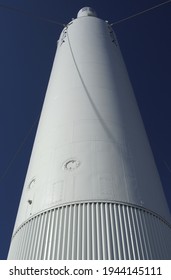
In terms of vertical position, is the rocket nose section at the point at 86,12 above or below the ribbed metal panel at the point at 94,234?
above

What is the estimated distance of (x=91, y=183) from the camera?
683cm

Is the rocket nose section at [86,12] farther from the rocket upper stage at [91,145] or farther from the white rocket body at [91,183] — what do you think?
the white rocket body at [91,183]

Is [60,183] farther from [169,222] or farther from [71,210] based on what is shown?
[169,222]

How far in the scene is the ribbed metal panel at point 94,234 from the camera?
18.8ft

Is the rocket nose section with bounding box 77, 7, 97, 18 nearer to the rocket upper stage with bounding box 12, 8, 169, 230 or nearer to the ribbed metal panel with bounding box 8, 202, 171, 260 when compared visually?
the rocket upper stage with bounding box 12, 8, 169, 230

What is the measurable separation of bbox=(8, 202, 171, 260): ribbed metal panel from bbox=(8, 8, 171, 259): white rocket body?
0.7 inches

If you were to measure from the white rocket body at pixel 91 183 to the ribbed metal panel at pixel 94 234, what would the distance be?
2 cm

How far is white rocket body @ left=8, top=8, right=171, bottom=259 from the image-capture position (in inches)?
235

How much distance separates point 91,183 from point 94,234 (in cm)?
121

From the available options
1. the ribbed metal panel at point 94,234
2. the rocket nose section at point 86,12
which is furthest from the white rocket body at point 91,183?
the rocket nose section at point 86,12

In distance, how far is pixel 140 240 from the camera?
6023 millimetres

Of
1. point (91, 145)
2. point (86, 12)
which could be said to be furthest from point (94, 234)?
point (86, 12)

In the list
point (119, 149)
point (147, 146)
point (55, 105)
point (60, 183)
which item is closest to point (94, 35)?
point (55, 105)
